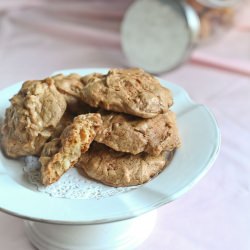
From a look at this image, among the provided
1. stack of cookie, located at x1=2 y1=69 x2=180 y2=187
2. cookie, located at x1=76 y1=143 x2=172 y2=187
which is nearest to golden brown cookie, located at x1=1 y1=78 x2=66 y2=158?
stack of cookie, located at x1=2 y1=69 x2=180 y2=187

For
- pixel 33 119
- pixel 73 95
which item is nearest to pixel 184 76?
pixel 73 95

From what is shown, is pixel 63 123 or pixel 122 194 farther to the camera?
pixel 63 123

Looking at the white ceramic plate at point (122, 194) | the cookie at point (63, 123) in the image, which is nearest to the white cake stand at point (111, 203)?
the white ceramic plate at point (122, 194)

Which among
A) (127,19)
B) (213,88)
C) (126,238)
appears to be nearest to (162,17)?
(127,19)

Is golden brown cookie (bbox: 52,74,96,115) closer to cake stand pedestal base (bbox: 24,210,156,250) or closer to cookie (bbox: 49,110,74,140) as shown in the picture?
cookie (bbox: 49,110,74,140)

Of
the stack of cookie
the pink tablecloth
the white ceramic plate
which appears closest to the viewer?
the white ceramic plate

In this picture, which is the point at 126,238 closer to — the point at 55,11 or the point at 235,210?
the point at 235,210

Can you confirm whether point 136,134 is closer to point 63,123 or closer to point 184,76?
point 63,123
